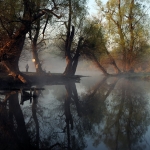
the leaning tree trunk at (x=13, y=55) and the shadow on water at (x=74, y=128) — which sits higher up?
the leaning tree trunk at (x=13, y=55)

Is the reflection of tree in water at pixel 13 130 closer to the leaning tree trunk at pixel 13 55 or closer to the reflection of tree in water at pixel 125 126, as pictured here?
the reflection of tree in water at pixel 125 126

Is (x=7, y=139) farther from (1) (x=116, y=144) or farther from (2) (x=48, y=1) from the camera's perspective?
(2) (x=48, y=1)

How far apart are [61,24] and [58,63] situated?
6391cm

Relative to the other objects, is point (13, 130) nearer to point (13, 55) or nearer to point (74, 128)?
point (74, 128)

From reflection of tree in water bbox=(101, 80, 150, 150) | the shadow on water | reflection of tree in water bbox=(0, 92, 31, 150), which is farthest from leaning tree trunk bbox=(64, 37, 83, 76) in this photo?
reflection of tree in water bbox=(0, 92, 31, 150)

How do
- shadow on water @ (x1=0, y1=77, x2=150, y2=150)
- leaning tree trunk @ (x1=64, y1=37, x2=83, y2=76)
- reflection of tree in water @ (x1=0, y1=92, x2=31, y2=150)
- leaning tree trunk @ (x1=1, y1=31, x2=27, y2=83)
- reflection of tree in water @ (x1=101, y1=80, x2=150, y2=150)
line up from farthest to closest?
leaning tree trunk @ (x1=64, y1=37, x2=83, y2=76) < leaning tree trunk @ (x1=1, y1=31, x2=27, y2=83) < reflection of tree in water @ (x1=101, y1=80, x2=150, y2=150) < shadow on water @ (x1=0, y1=77, x2=150, y2=150) < reflection of tree in water @ (x1=0, y1=92, x2=31, y2=150)

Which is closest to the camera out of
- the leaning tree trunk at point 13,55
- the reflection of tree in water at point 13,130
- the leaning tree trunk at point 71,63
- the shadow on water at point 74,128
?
the reflection of tree in water at point 13,130

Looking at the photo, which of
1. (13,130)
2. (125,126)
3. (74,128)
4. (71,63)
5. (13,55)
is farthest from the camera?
(71,63)

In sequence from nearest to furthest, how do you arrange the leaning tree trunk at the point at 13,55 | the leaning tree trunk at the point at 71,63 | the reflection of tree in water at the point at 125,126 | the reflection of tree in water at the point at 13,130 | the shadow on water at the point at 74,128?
the reflection of tree in water at the point at 13,130 < the shadow on water at the point at 74,128 < the reflection of tree in water at the point at 125,126 < the leaning tree trunk at the point at 13,55 < the leaning tree trunk at the point at 71,63

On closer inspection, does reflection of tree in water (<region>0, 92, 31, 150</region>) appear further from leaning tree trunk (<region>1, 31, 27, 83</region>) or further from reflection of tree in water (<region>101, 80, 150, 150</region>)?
leaning tree trunk (<region>1, 31, 27, 83</region>)

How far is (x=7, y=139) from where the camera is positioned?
18.7ft

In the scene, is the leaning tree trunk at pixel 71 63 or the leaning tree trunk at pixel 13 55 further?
the leaning tree trunk at pixel 71 63

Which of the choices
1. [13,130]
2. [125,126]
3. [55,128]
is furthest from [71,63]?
[13,130]

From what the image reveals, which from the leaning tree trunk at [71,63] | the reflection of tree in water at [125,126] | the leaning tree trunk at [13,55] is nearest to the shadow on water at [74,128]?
the reflection of tree in water at [125,126]
